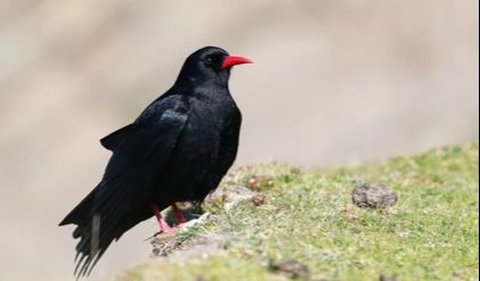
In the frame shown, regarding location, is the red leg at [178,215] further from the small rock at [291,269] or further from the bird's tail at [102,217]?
the small rock at [291,269]

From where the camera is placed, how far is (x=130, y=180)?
11250 mm

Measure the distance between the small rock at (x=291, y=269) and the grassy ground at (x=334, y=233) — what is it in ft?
0.08

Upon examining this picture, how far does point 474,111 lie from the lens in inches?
1294

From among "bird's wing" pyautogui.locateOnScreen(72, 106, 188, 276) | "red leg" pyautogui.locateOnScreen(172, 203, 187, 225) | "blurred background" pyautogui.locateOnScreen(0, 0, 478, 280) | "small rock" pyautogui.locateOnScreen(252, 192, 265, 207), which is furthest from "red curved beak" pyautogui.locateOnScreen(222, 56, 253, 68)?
"blurred background" pyautogui.locateOnScreen(0, 0, 478, 280)

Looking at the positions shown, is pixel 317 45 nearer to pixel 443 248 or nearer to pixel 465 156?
pixel 465 156

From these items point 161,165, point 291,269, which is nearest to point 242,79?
point 161,165

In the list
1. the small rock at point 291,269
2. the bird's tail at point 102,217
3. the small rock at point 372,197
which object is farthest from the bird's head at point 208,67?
the small rock at point 291,269

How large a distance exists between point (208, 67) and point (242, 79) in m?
27.9

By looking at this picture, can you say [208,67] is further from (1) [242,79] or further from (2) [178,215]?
(1) [242,79]

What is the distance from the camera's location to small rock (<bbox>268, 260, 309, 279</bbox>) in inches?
325

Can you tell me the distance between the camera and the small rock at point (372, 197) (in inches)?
462

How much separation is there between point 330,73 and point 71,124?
8.32m

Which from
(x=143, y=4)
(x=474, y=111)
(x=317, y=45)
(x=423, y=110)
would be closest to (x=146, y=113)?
(x=474, y=111)

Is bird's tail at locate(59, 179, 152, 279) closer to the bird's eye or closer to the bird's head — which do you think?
the bird's head
